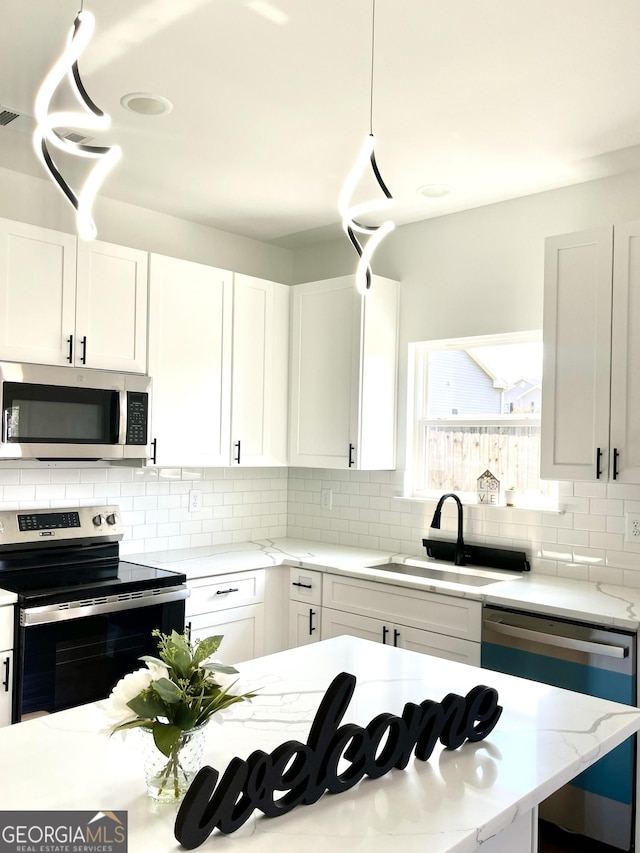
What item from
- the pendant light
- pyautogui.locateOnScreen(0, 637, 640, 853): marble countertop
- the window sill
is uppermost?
the pendant light

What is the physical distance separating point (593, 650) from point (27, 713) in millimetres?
2103

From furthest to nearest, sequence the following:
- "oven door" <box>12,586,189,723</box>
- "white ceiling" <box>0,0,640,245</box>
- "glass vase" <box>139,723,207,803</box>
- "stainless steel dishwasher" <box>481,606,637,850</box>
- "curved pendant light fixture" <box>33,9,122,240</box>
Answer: "oven door" <box>12,586,189,723</box>, "stainless steel dishwasher" <box>481,606,637,850</box>, "white ceiling" <box>0,0,640,245</box>, "curved pendant light fixture" <box>33,9,122,240</box>, "glass vase" <box>139,723,207,803</box>

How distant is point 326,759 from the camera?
4.21 feet

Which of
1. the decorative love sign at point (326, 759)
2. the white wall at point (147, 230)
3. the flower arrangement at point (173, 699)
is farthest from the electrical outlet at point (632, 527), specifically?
the white wall at point (147, 230)

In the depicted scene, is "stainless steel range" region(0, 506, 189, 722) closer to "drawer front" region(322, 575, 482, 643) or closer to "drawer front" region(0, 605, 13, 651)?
"drawer front" region(0, 605, 13, 651)

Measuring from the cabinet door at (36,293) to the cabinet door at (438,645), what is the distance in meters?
1.94

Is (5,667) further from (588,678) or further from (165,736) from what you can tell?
(588,678)

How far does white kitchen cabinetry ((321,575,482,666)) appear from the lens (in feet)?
10.2

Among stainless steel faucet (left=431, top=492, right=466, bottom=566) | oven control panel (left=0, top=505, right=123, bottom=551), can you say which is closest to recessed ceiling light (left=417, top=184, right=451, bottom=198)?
stainless steel faucet (left=431, top=492, right=466, bottom=566)

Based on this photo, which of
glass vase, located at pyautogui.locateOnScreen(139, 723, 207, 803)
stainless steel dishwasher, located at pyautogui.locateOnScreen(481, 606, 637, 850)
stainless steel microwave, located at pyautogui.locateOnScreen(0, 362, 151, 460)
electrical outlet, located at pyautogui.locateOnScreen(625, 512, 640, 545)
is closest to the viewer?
glass vase, located at pyautogui.locateOnScreen(139, 723, 207, 803)

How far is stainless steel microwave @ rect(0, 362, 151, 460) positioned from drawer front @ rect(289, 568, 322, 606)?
3.28ft

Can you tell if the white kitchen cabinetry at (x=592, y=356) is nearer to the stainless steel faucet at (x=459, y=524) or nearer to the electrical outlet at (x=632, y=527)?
the electrical outlet at (x=632, y=527)

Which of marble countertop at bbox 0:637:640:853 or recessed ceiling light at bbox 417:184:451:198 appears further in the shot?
recessed ceiling light at bbox 417:184:451:198

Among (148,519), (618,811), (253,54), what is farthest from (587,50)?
(148,519)
